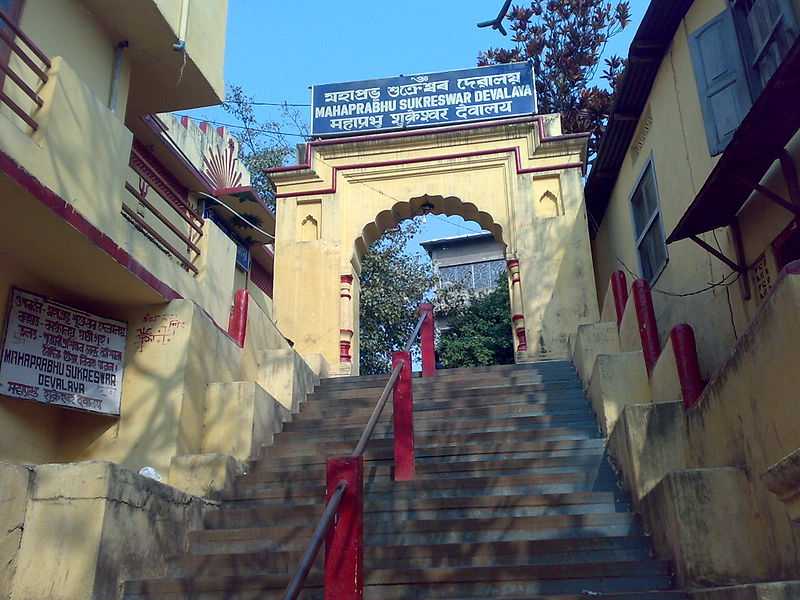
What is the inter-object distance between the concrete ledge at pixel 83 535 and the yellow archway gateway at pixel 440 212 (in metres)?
6.84

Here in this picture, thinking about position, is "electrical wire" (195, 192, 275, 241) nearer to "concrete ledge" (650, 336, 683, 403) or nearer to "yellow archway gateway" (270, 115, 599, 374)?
"yellow archway gateway" (270, 115, 599, 374)

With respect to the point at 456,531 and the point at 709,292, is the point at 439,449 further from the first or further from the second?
the point at 709,292

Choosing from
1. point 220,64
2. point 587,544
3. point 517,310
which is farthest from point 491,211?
point 587,544

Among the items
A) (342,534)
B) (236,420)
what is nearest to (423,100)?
(236,420)

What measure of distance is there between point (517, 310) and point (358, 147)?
416 cm

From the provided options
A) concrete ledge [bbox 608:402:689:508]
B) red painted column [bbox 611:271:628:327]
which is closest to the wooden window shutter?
red painted column [bbox 611:271:628:327]

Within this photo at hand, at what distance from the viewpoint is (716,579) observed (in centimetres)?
439

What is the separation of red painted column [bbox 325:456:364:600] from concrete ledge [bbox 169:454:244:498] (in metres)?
2.44

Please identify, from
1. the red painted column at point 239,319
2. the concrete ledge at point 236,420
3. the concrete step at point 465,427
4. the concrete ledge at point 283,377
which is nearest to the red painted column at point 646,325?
the concrete step at point 465,427

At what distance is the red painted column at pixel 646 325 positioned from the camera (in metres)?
6.79

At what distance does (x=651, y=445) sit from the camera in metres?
5.54

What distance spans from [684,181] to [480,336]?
8.99 metres

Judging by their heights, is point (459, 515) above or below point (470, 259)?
below

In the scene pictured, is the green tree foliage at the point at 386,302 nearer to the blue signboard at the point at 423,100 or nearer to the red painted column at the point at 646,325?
the blue signboard at the point at 423,100
